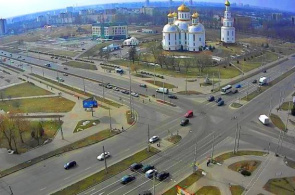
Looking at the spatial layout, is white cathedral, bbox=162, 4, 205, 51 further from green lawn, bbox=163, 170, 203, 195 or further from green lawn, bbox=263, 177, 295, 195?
green lawn, bbox=263, 177, 295, 195

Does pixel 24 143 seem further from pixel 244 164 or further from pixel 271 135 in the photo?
pixel 271 135

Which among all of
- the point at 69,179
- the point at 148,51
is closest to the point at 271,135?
the point at 69,179

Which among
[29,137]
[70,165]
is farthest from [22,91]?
[70,165]

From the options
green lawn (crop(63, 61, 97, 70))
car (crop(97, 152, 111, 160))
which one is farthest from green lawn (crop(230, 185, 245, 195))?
green lawn (crop(63, 61, 97, 70))

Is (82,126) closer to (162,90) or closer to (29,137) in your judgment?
(29,137)

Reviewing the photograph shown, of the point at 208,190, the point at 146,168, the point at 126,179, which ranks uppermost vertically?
the point at 146,168

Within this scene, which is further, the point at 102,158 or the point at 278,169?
the point at 102,158

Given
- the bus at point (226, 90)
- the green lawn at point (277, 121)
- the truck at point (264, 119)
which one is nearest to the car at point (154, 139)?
the truck at point (264, 119)
